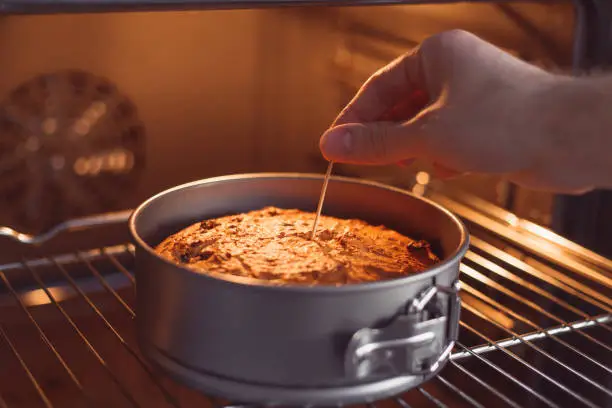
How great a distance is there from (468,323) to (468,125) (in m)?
0.53

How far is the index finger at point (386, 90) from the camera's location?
3.27ft

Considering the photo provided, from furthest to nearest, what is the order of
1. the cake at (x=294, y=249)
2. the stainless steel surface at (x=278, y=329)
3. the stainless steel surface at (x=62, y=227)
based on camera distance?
the stainless steel surface at (x=62, y=227), the cake at (x=294, y=249), the stainless steel surface at (x=278, y=329)

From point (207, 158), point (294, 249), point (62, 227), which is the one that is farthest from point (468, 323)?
point (62, 227)

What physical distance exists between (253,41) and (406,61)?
53 centimetres

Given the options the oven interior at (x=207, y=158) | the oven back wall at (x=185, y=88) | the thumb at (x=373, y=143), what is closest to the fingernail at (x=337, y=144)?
the thumb at (x=373, y=143)

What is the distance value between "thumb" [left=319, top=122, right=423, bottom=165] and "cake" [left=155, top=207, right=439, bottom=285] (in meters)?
0.12

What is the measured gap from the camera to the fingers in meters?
0.90

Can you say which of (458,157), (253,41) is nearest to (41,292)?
(253,41)

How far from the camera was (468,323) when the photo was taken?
1299mm

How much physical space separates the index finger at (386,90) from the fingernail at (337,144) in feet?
0.34

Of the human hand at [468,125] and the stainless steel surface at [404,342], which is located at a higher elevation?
the human hand at [468,125]

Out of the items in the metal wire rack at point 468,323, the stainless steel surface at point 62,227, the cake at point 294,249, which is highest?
the cake at point 294,249

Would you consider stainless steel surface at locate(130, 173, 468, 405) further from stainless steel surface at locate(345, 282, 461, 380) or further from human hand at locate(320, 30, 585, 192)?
human hand at locate(320, 30, 585, 192)

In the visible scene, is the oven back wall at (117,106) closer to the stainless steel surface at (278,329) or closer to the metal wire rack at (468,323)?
the metal wire rack at (468,323)
